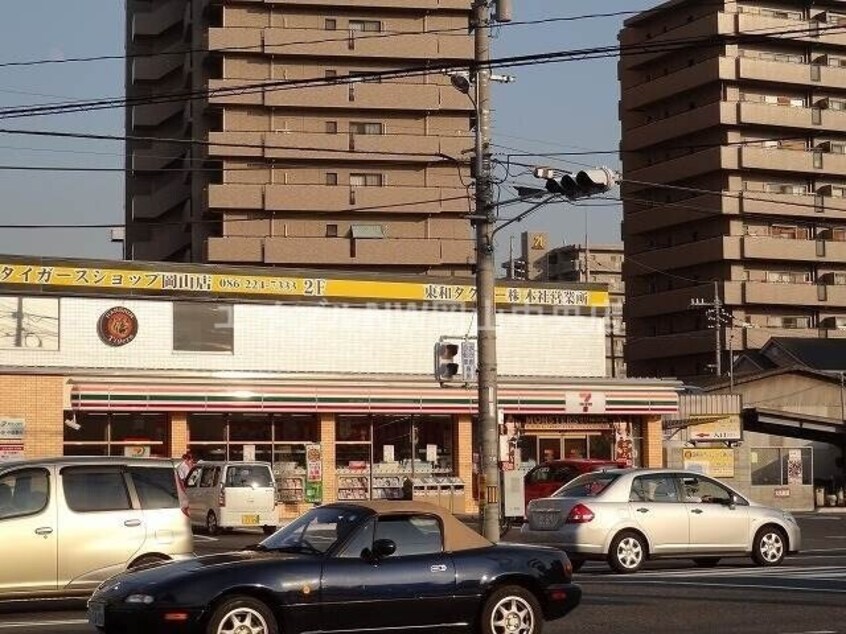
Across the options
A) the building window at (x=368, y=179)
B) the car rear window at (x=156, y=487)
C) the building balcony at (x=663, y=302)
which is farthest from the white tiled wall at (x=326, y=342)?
the building balcony at (x=663, y=302)

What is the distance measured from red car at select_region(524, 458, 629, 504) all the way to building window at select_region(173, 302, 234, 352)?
36.3 feet

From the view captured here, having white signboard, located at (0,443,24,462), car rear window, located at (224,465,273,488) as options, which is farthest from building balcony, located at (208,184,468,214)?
Answer: car rear window, located at (224,465,273,488)

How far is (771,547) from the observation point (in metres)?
23.2

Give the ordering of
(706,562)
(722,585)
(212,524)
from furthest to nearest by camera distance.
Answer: (212,524) → (706,562) → (722,585)

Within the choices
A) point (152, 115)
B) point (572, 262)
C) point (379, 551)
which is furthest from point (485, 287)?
point (572, 262)

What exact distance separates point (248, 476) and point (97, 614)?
23561 millimetres

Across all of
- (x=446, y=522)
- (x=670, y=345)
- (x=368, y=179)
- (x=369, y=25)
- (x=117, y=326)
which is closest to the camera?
(x=446, y=522)

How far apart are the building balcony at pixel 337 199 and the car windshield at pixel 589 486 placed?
48.9 meters

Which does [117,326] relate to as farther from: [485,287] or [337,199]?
[337,199]

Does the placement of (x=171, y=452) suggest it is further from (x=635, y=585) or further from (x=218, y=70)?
(x=218, y=70)

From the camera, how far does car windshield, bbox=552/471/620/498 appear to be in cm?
2244

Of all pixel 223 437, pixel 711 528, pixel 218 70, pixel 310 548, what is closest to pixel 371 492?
pixel 223 437

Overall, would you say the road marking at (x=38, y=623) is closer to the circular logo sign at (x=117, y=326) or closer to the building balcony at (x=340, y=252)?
the circular logo sign at (x=117, y=326)

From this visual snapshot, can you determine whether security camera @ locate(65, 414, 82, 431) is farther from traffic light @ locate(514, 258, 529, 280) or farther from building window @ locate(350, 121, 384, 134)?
traffic light @ locate(514, 258, 529, 280)
